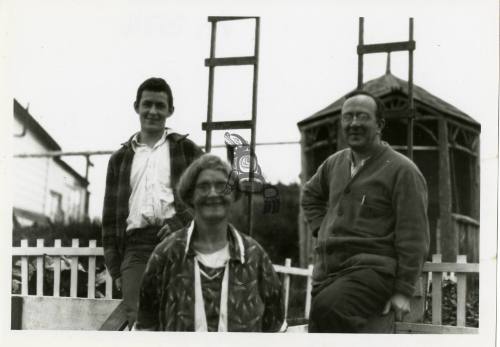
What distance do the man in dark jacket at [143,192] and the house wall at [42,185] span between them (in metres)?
0.26

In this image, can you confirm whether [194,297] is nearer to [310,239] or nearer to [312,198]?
[312,198]

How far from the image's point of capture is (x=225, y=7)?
415 cm

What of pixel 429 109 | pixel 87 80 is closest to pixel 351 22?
pixel 429 109

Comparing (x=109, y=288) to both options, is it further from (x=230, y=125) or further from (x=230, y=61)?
(x=230, y=61)

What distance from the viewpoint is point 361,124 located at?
3.63 metres

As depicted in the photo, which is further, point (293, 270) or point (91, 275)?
point (293, 270)

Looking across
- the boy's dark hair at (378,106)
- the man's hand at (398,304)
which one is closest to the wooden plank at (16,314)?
the man's hand at (398,304)

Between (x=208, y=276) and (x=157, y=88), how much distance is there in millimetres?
1326

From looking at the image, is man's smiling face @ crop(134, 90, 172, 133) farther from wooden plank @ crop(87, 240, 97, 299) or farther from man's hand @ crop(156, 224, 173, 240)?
wooden plank @ crop(87, 240, 97, 299)

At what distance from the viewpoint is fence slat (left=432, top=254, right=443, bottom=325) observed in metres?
3.82

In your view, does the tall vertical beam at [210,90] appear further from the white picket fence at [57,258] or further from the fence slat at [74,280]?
the fence slat at [74,280]

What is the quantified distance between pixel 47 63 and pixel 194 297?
6.35 feet

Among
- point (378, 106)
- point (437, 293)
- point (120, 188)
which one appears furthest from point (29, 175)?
point (437, 293)

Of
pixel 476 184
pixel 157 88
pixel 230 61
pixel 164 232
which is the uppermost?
pixel 230 61
